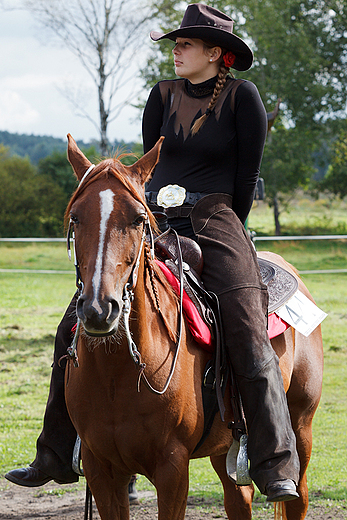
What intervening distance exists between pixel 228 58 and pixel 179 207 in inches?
35.0

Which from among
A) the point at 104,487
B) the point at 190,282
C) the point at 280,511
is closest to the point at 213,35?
the point at 190,282

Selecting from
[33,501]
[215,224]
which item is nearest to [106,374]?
[215,224]

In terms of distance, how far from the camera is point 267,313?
10.1ft

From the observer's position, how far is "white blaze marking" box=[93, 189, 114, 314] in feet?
6.38

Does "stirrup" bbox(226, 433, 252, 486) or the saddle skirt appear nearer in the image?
the saddle skirt

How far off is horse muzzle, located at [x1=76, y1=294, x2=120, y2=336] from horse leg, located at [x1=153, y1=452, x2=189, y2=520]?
0.86 m

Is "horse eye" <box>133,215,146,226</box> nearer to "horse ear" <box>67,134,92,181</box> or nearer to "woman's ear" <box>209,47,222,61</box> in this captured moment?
"horse ear" <box>67,134,92,181</box>

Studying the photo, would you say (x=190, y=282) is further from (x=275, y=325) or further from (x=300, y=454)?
(x=300, y=454)

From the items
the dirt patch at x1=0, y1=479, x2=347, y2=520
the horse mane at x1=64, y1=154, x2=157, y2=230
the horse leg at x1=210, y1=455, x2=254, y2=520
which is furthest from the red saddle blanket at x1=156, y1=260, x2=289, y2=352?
the dirt patch at x1=0, y1=479, x2=347, y2=520

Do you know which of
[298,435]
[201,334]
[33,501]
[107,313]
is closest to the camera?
[107,313]

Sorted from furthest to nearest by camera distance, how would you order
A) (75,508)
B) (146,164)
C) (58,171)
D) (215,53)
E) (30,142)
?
(30,142), (58,171), (75,508), (215,53), (146,164)

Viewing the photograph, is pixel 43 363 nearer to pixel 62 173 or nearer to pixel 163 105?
pixel 163 105

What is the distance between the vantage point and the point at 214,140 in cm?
303

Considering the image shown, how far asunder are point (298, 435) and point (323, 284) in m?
13.0
